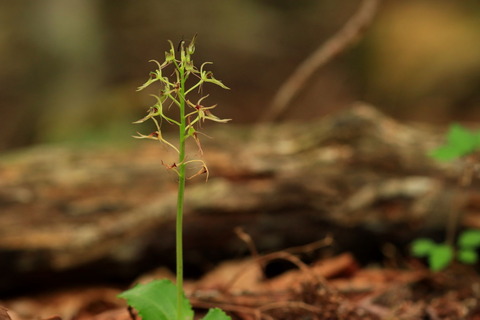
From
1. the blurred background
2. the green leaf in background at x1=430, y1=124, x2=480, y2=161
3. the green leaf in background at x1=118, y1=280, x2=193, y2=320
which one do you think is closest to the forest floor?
the green leaf in background at x1=118, y1=280, x2=193, y2=320

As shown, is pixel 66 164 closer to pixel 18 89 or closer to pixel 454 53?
pixel 18 89

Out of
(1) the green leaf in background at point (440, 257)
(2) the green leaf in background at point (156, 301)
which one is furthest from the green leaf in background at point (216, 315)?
(1) the green leaf in background at point (440, 257)

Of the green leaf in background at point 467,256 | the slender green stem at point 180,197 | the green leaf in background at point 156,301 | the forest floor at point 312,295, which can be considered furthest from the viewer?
the green leaf in background at point 467,256

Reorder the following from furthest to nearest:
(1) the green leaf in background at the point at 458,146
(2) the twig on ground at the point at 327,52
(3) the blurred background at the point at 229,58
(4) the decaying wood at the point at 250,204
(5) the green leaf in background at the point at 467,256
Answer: (3) the blurred background at the point at 229,58 < (2) the twig on ground at the point at 327,52 < (4) the decaying wood at the point at 250,204 < (5) the green leaf in background at the point at 467,256 < (1) the green leaf in background at the point at 458,146

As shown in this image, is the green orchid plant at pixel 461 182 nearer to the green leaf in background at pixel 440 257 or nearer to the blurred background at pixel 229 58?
the green leaf in background at pixel 440 257

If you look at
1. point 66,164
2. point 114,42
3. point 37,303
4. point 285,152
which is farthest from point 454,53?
point 37,303

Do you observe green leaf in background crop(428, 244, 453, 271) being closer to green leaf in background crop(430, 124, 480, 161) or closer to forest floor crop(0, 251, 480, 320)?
forest floor crop(0, 251, 480, 320)

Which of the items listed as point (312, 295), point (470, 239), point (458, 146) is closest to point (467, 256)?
point (470, 239)
